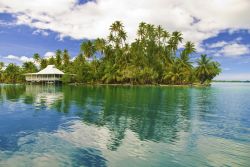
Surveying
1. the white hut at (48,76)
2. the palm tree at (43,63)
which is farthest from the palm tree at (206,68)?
the palm tree at (43,63)

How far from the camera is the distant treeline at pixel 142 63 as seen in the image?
84.7 meters

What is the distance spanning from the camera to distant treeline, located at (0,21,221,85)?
8469 cm

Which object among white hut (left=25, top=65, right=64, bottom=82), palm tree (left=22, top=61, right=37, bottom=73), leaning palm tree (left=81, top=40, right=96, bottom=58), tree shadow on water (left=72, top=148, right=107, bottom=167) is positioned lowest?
tree shadow on water (left=72, top=148, right=107, bottom=167)

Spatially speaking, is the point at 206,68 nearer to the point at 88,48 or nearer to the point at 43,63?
the point at 88,48

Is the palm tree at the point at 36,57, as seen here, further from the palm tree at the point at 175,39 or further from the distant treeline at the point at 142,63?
the palm tree at the point at 175,39

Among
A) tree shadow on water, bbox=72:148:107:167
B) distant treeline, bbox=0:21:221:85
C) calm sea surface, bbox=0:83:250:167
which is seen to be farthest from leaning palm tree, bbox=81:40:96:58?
tree shadow on water, bbox=72:148:107:167

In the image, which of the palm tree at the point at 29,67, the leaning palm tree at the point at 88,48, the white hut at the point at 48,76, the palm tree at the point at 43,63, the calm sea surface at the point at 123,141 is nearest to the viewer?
the calm sea surface at the point at 123,141

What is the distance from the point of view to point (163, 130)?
16562mm

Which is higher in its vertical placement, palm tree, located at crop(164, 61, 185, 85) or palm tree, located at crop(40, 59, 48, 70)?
palm tree, located at crop(40, 59, 48, 70)

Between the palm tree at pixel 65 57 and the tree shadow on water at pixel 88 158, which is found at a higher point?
the palm tree at pixel 65 57

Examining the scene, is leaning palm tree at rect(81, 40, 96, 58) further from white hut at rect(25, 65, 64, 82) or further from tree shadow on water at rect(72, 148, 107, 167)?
tree shadow on water at rect(72, 148, 107, 167)

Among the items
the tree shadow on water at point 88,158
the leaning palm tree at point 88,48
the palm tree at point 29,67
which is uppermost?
the leaning palm tree at point 88,48

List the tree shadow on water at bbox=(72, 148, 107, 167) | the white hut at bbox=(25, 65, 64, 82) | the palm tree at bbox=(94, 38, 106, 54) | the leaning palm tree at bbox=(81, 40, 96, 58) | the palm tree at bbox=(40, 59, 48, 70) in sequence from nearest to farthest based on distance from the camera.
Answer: the tree shadow on water at bbox=(72, 148, 107, 167) < the white hut at bbox=(25, 65, 64, 82) < the palm tree at bbox=(94, 38, 106, 54) < the leaning palm tree at bbox=(81, 40, 96, 58) < the palm tree at bbox=(40, 59, 48, 70)

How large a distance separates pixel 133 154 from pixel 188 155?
7.80ft
